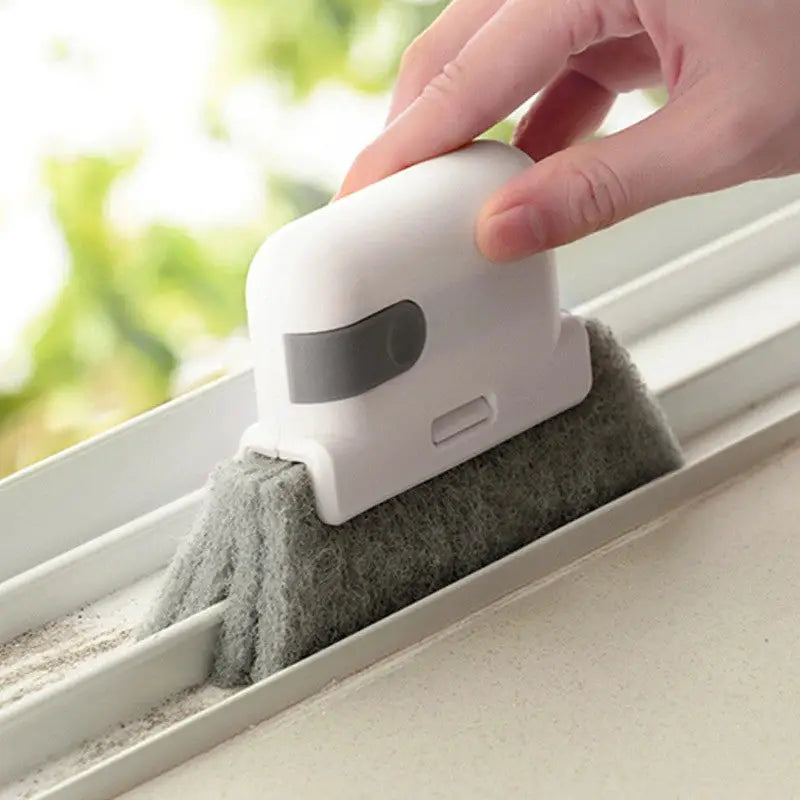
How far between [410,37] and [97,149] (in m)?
0.25

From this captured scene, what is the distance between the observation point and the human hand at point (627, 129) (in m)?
0.77

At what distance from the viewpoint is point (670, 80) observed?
2.63 ft

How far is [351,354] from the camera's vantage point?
737mm

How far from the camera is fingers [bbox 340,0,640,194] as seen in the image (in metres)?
0.79

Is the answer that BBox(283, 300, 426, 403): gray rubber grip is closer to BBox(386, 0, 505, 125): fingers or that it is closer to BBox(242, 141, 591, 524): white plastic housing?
BBox(242, 141, 591, 524): white plastic housing

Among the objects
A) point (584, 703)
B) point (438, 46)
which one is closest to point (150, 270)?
point (438, 46)

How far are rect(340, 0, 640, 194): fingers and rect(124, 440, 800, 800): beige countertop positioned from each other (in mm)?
241

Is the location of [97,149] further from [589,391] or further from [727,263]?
[727,263]

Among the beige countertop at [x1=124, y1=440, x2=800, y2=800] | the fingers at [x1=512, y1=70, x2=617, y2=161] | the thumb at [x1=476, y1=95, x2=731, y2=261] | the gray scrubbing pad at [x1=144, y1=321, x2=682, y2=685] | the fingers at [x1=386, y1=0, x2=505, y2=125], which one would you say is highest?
the fingers at [x1=386, y1=0, x2=505, y2=125]

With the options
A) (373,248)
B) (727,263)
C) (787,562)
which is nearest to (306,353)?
(373,248)

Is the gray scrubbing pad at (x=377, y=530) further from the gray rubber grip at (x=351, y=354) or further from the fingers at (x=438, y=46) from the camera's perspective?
the fingers at (x=438, y=46)

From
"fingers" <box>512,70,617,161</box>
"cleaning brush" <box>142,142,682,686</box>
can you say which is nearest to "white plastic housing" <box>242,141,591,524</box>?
"cleaning brush" <box>142,142,682,686</box>

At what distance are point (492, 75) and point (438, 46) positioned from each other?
0.33 feet

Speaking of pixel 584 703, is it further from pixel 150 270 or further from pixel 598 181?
pixel 150 270
